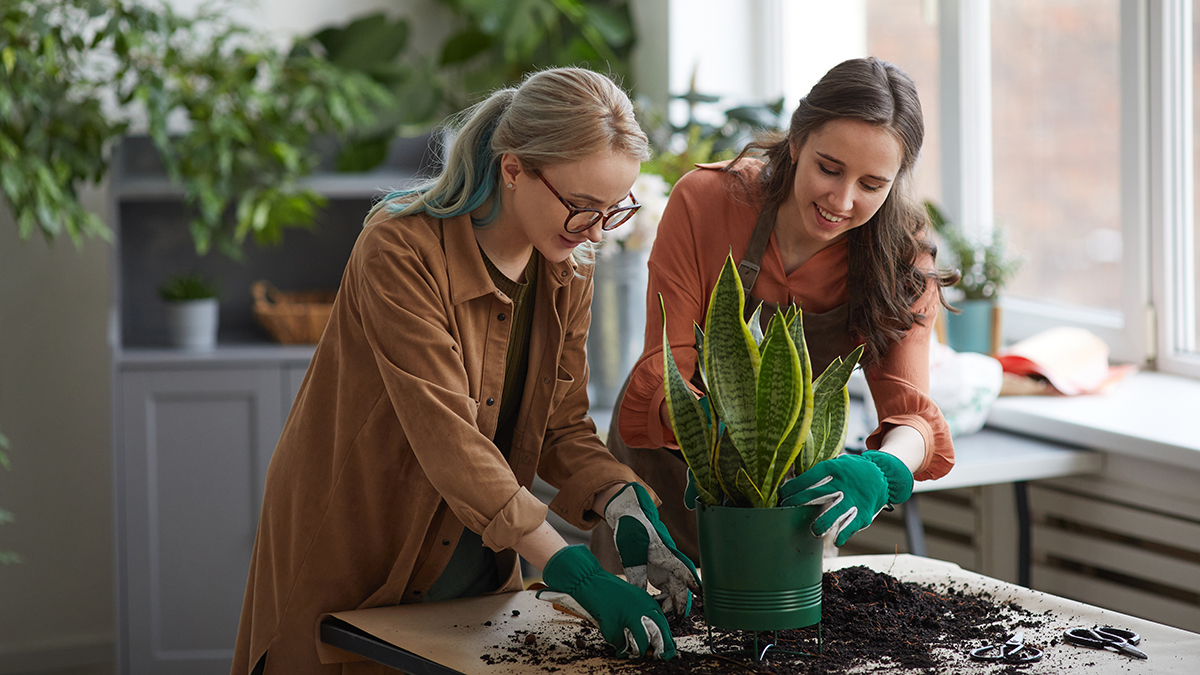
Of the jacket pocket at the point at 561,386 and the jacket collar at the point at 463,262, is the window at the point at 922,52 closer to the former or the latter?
the jacket pocket at the point at 561,386

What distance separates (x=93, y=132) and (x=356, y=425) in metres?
1.86

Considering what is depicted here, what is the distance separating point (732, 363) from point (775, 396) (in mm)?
76

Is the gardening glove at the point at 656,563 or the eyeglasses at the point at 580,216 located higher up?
the eyeglasses at the point at 580,216

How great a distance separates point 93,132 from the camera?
117 inches

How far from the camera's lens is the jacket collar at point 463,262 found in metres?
1.51

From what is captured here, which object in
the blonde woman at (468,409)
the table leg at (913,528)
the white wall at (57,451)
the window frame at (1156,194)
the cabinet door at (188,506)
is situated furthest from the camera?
the white wall at (57,451)

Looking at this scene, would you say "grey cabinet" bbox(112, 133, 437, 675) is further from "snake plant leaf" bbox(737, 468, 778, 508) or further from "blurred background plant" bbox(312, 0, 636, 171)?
"snake plant leaf" bbox(737, 468, 778, 508)

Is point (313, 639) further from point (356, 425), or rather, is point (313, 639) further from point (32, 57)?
point (32, 57)

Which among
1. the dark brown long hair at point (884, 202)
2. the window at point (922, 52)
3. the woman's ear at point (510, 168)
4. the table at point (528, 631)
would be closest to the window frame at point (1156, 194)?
the window at point (922, 52)

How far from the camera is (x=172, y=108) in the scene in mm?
3006

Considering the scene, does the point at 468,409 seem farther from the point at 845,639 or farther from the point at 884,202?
the point at 884,202

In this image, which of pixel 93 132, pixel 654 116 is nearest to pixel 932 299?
pixel 654 116

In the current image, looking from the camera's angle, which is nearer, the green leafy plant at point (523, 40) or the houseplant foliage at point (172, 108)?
the houseplant foliage at point (172, 108)

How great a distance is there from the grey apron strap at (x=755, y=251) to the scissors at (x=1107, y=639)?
641 mm
